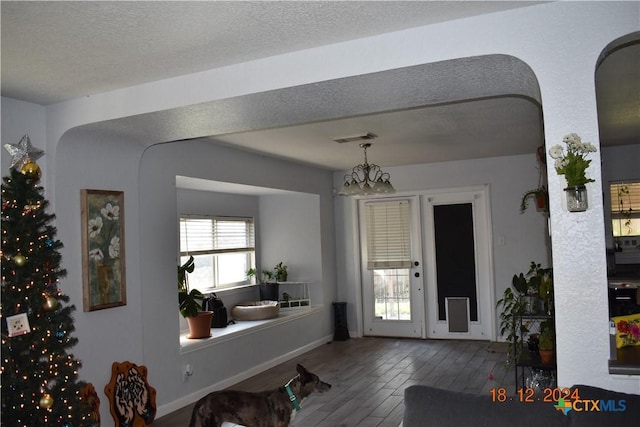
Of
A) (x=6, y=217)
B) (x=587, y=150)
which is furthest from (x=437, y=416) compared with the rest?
(x=6, y=217)

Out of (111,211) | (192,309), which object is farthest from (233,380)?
(111,211)

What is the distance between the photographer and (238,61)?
3232 mm

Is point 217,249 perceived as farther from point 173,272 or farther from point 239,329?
point 173,272

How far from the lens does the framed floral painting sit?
405 cm

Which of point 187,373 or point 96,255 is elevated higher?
point 96,255

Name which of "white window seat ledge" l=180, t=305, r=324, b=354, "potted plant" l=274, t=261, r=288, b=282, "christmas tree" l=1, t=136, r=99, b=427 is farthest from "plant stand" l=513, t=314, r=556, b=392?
"potted plant" l=274, t=261, r=288, b=282

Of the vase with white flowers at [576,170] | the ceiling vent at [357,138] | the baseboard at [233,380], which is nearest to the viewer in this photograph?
the vase with white flowers at [576,170]

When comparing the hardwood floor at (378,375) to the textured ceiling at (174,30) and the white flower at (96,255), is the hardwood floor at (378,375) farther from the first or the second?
the textured ceiling at (174,30)

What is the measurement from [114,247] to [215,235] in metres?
2.66

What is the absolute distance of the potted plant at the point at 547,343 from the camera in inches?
156

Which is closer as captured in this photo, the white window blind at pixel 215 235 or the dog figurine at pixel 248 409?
the dog figurine at pixel 248 409

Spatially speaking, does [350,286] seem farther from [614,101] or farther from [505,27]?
[505,27]

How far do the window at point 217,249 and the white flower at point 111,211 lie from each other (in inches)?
76.7

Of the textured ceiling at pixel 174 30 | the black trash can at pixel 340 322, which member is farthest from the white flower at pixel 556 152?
the black trash can at pixel 340 322
